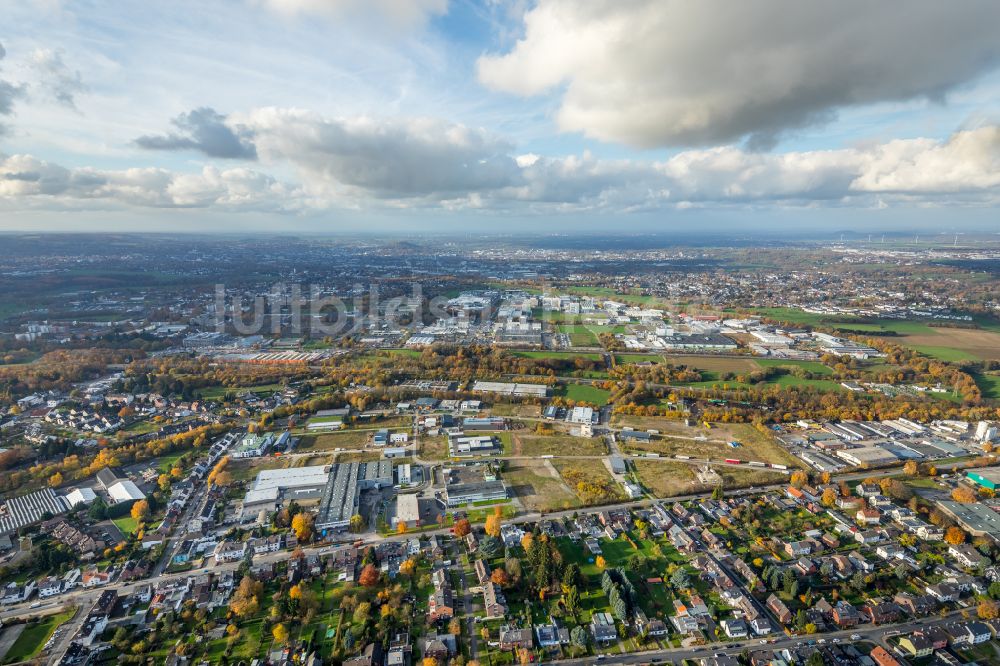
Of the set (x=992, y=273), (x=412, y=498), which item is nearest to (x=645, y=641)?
(x=412, y=498)

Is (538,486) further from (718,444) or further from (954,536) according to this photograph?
(954,536)

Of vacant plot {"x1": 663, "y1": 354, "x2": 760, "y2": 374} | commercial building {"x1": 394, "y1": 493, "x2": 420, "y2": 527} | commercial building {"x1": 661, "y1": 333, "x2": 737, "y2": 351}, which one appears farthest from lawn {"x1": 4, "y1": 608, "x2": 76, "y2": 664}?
commercial building {"x1": 661, "y1": 333, "x2": 737, "y2": 351}

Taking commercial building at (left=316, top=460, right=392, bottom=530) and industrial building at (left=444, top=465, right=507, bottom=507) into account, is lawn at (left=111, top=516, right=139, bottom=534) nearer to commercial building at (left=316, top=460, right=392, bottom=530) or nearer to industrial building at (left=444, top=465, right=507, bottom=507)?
commercial building at (left=316, top=460, right=392, bottom=530)

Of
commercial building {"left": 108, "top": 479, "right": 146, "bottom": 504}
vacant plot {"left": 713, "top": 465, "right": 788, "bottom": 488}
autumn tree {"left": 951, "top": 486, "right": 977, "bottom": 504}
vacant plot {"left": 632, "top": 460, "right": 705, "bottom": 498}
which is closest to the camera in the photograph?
autumn tree {"left": 951, "top": 486, "right": 977, "bottom": 504}

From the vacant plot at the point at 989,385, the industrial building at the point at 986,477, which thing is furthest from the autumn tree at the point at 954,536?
the vacant plot at the point at 989,385

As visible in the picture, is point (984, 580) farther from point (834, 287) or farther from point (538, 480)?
point (834, 287)
